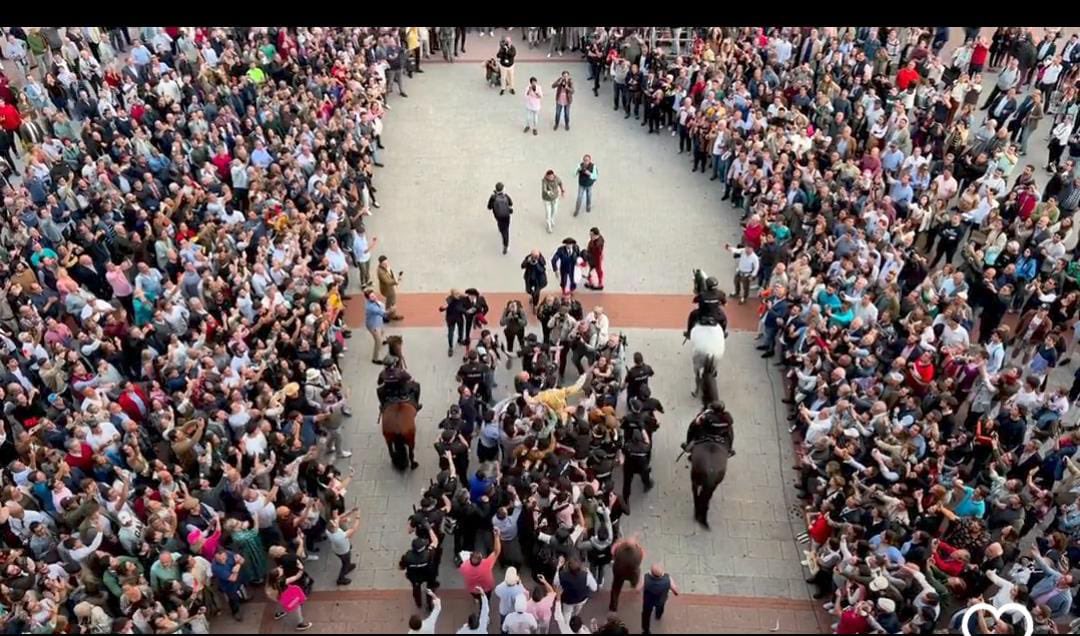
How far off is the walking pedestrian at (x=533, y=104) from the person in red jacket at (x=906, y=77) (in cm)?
815

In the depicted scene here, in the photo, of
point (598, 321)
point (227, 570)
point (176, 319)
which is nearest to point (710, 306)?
point (598, 321)

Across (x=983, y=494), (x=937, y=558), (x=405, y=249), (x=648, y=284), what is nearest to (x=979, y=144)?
(x=648, y=284)

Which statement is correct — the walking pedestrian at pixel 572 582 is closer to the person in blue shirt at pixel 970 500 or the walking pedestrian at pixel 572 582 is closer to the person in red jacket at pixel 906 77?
the person in blue shirt at pixel 970 500

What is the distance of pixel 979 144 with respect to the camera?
1711cm

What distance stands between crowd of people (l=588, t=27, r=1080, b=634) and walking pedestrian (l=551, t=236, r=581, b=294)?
2927 millimetres

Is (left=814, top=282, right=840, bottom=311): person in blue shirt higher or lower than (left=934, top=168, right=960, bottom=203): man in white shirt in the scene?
lower

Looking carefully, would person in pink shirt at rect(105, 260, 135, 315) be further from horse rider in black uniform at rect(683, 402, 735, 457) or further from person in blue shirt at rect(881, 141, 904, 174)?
person in blue shirt at rect(881, 141, 904, 174)

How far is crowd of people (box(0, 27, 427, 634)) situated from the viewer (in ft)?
34.0

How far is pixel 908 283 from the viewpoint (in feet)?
47.9

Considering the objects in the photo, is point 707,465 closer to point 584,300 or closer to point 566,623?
point 566,623

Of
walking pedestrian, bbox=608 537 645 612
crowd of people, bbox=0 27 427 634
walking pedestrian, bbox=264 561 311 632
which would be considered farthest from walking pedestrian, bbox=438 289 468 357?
walking pedestrian, bbox=608 537 645 612

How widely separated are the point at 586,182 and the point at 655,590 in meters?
9.99

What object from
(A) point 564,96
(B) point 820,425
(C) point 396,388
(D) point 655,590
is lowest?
(D) point 655,590
